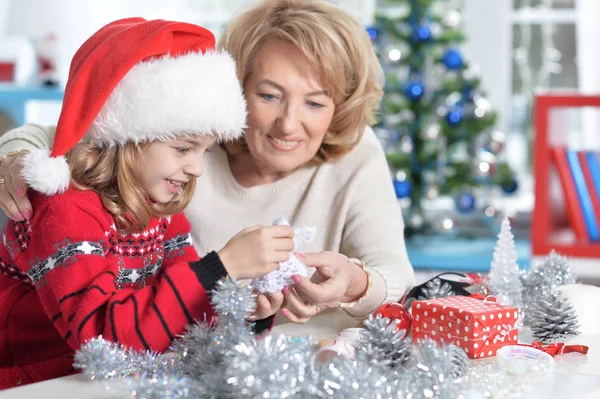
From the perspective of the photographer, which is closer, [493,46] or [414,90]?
[414,90]

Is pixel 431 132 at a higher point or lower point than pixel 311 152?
lower

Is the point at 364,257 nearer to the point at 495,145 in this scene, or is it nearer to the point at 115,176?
the point at 115,176

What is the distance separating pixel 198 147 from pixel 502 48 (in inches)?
135

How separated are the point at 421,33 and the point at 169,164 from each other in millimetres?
2842

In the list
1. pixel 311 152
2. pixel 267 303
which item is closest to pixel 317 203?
pixel 311 152

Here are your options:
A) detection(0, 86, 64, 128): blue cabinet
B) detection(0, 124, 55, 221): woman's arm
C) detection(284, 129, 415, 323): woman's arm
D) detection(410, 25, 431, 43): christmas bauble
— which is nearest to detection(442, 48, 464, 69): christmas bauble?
detection(410, 25, 431, 43): christmas bauble

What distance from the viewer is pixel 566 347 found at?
1317 millimetres

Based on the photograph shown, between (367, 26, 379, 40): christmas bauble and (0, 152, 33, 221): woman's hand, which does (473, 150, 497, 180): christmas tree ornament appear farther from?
(0, 152, 33, 221): woman's hand

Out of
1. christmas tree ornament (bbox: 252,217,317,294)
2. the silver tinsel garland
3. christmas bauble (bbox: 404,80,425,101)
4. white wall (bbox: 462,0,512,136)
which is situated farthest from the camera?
white wall (bbox: 462,0,512,136)

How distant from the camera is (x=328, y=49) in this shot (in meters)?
1.76

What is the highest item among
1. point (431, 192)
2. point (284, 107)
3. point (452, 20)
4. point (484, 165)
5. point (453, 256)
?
point (452, 20)

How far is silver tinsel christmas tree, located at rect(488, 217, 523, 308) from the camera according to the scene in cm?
158

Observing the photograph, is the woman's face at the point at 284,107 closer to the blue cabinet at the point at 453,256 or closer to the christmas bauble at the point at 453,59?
the blue cabinet at the point at 453,256

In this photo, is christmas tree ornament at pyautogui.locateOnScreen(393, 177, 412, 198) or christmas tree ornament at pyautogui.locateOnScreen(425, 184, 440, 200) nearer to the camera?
christmas tree ornament at pyautogui.locateOnScreen(393, 177, 412, 198)
